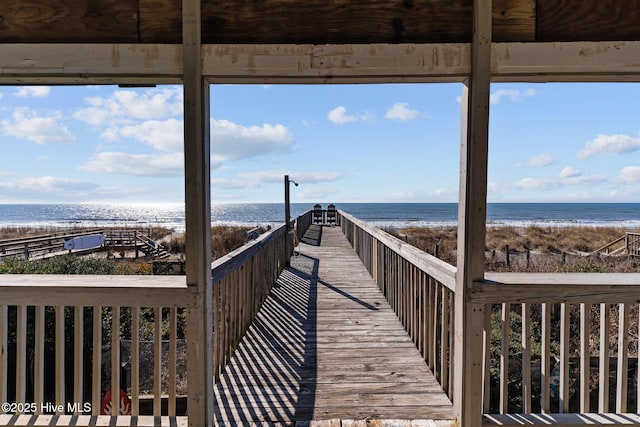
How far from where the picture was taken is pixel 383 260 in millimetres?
4852

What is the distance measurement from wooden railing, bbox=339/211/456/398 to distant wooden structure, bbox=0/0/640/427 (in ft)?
1.30

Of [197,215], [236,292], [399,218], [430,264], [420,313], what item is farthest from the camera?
[399,218]

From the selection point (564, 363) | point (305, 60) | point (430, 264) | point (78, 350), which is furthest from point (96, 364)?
point (564, 363)

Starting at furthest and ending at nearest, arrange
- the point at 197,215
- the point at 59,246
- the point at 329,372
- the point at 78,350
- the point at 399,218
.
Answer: the point at 399,218, the point at 59,246, the point at 329,372, the point at 78,350, the point at 197,215

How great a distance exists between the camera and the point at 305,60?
1.88m

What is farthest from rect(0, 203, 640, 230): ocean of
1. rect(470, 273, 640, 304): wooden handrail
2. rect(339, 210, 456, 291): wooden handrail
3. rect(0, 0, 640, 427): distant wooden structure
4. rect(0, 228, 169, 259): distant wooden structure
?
rect(0, 0, 640, 427): distant wooden structure

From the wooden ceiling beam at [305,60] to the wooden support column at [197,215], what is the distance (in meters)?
0.08

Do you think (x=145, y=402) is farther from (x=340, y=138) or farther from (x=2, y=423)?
(x=340, y=138)

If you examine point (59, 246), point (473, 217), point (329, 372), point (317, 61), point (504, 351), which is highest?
point (317, 61)

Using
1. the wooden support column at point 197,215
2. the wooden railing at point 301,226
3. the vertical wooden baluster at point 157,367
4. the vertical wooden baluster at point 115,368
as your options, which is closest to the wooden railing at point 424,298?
the wooden support column at point 197,215

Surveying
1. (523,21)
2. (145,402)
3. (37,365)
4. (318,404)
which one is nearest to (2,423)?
(37,365)

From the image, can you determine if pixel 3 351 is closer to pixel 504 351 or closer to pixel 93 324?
pixel 93 324

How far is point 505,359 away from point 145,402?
3.17 m

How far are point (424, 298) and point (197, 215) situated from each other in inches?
76.7
